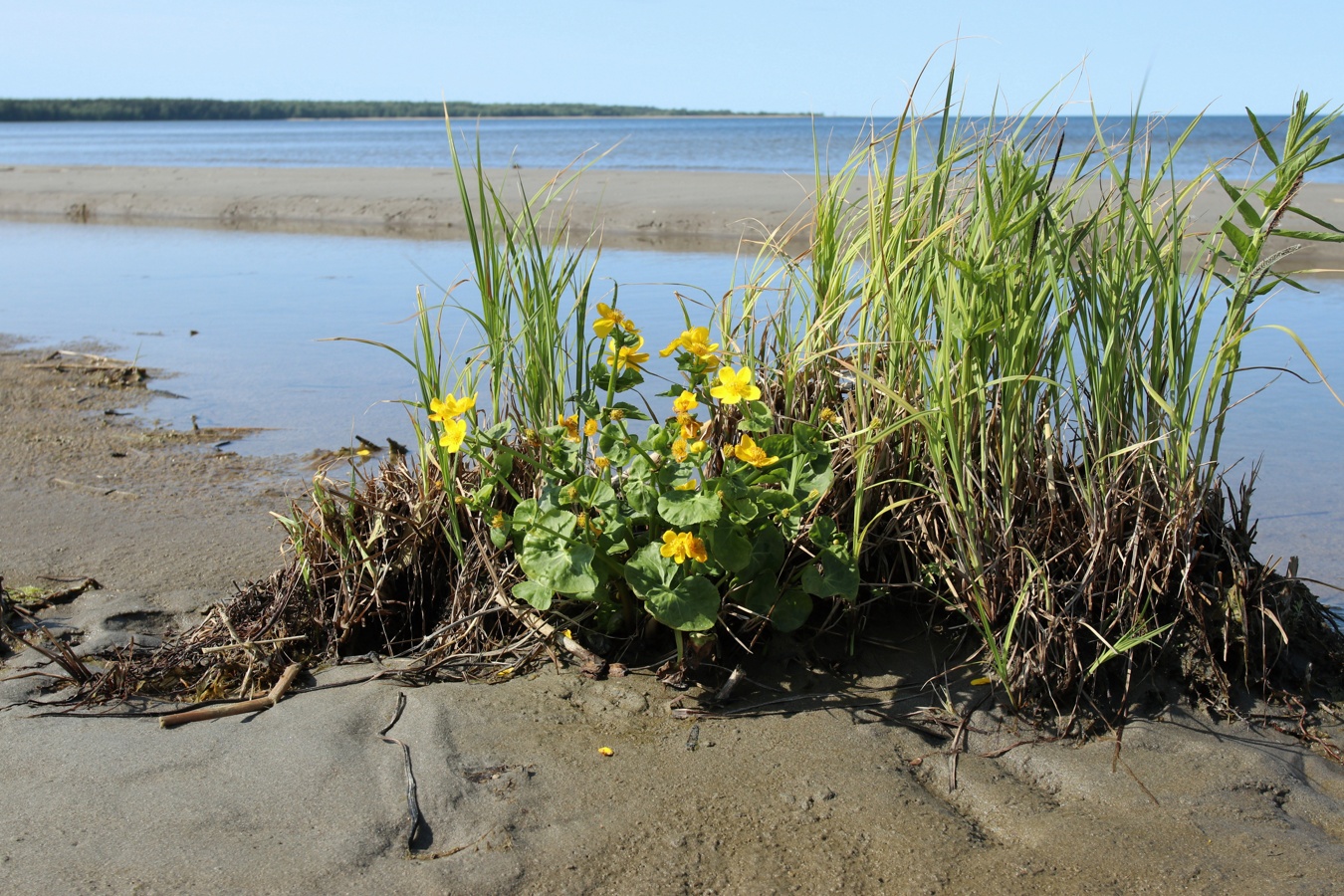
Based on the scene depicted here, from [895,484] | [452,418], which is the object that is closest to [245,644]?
[452,418]

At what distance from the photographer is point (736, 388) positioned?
214 cm

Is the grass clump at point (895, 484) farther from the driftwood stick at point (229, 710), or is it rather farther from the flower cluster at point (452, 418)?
the driftwood stick at point (229, 710)

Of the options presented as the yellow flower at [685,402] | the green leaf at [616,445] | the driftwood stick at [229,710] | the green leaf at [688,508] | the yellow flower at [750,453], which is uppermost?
the yellow flower at [685,402]

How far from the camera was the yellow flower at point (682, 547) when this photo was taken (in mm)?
2078

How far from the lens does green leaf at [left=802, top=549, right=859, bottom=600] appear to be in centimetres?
221

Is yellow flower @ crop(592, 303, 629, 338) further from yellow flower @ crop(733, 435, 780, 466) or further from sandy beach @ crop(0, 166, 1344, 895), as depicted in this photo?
sandy beach @ crop(0, 166, 1344, 895)

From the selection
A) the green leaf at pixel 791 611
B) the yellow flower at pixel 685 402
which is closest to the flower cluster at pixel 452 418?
the yellow flower at pixel 685 402

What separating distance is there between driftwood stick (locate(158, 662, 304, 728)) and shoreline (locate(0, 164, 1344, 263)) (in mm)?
8118

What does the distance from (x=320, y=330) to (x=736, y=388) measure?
18.3 feet

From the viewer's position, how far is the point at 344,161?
1120 inches

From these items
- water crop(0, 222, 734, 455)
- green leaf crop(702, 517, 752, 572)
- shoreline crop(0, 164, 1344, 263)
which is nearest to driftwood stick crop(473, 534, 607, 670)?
green leaf crop(702, 517, 752, 572)

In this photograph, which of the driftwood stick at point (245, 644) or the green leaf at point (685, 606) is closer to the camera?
the green leaf at point (685, 606)

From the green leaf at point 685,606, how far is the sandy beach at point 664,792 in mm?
250

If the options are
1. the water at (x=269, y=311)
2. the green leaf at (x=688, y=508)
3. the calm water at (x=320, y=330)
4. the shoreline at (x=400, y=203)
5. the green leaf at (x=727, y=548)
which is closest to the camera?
the green leaf at (x=688, y=508)
